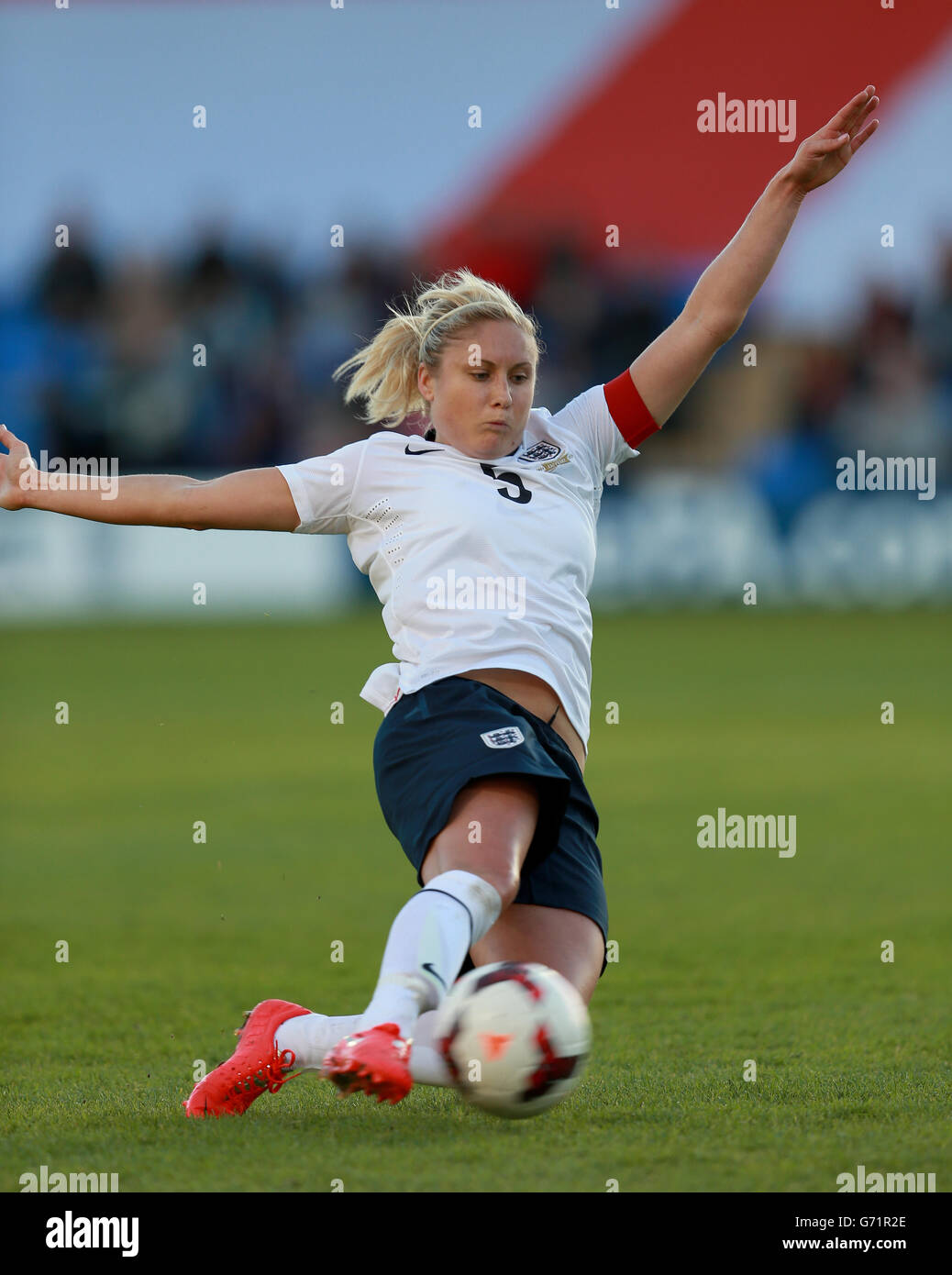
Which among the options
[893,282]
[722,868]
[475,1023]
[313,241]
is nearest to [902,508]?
[893,282]

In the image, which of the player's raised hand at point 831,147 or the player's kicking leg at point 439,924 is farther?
the player's raised hand at point 831,147

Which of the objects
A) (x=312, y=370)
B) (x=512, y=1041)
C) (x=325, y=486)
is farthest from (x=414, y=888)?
(x=312, y=370)

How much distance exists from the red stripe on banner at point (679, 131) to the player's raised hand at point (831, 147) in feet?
67.9

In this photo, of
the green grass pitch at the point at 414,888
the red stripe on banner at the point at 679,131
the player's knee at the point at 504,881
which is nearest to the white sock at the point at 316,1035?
the green grass pitch at the point at 414,888

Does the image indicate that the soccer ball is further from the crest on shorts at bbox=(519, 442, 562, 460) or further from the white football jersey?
the crest on shorts at bbox=(519, 442, 562, 460)

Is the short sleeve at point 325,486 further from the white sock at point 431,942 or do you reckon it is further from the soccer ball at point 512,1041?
the soccer ball at point 512,1041

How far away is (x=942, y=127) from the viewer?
85.7 ft

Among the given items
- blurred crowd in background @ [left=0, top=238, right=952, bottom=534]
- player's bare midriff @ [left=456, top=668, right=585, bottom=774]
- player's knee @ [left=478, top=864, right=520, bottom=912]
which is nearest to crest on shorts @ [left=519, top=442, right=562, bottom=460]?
player's bare midriff @ [left=456, top=668, right=585, bottom=774]

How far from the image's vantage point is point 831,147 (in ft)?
13.1

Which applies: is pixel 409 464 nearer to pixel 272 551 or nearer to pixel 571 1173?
pixel 571 1173

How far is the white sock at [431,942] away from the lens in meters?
3.11

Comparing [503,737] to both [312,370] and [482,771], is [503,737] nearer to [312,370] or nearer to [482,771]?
[482,771]

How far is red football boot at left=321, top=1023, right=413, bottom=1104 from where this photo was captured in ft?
9.52

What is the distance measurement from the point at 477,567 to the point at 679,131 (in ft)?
80.7
